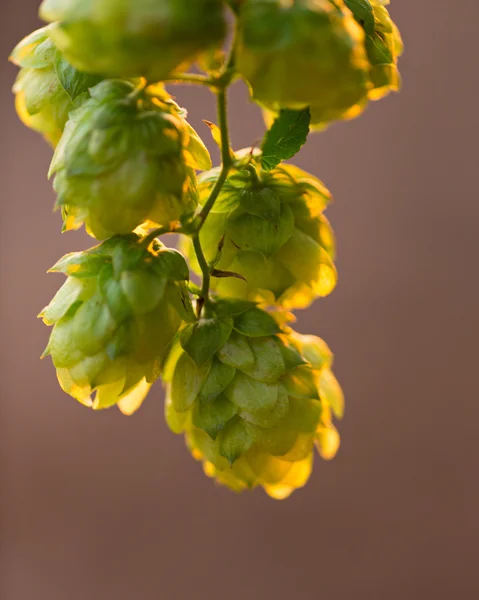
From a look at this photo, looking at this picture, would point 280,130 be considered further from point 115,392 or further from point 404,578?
point 404,578

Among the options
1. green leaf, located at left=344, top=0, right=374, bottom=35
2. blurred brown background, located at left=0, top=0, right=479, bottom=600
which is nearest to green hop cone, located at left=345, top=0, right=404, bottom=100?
green leaf, located at left=344, top=0, right=374, bottom=35

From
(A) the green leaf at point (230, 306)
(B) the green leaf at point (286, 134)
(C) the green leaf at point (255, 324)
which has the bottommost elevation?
(C) the green leaf at point (255, 324)

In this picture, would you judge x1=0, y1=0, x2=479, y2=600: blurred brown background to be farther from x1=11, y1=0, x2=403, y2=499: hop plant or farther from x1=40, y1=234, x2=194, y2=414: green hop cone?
x1=40, y1=234, x2=194, y2=414: green hop cone

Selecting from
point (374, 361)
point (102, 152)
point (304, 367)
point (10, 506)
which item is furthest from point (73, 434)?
point (102, 152)

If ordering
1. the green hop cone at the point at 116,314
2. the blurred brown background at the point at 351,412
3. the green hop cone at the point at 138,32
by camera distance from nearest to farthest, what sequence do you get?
the green hop cone at the point at 138,32 < the green hop cone at the point at 116,314 < the blurred brown background at the point at 351,412

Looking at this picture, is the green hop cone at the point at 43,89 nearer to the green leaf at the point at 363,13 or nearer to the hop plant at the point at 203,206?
the hop plant at the point at 203,206

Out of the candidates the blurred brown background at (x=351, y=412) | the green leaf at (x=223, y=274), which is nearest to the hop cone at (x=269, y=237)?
the green leaf at (x=223, y=274)

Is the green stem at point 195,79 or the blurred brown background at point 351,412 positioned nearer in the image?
the green stem at point 195,79
